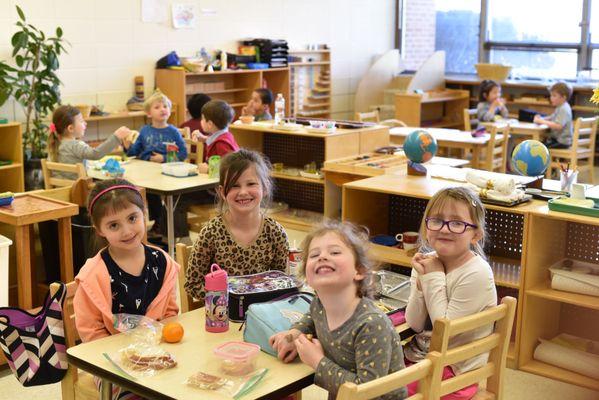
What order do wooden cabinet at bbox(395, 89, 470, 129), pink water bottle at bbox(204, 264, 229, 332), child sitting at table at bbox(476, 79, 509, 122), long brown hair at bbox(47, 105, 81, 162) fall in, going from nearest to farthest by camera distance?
pink water bottle at bbox(204, 264, 229, 332), long brown hair at bbox(47, 105, 81, 162), child sitting at table at bbox(476, 79, 509, 122), wooden cabinet at bbox(395, 89, 470, 129)

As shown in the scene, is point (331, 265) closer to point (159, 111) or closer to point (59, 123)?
point (59, 123)

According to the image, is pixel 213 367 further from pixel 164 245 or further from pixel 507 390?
pixel 164 245

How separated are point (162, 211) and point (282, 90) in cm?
393

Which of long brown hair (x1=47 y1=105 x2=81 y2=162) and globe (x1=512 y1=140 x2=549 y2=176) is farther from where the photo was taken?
long brown hair (x1=47 y1=105 x2=81 y2=162)

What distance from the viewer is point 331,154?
569 cm

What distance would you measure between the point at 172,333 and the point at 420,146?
2396 mm

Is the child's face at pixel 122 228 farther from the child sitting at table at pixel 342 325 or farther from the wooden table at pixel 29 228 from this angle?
the wooden table at pixel 29 228

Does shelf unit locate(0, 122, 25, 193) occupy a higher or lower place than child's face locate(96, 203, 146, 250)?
lower

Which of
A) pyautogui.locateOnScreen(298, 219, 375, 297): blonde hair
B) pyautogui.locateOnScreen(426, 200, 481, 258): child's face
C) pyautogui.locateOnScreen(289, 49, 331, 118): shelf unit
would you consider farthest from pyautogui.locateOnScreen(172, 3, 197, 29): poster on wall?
pyautogui.locateOnScreen(298, 219, 375, 297): blonde hair

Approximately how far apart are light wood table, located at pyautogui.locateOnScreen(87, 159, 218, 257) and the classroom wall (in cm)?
218

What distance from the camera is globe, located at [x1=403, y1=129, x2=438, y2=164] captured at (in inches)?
173

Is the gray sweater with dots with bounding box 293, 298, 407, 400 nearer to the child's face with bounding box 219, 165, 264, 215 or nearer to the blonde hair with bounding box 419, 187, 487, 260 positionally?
the blonde hair with bounding box 419, 187, 487, 260

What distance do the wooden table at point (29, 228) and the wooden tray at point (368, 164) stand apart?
77.4 inches

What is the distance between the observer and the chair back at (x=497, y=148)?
707 centimetres
